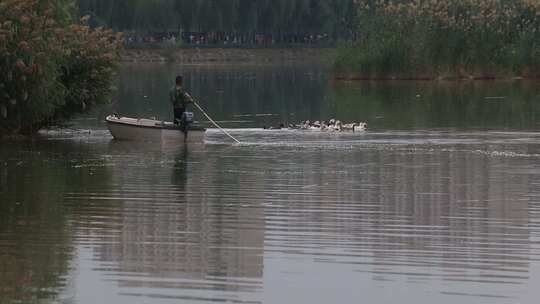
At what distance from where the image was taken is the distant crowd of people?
128m

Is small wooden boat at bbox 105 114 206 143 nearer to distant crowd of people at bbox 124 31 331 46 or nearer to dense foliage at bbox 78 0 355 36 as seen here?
dense foliage at bbox 78 0 355 36

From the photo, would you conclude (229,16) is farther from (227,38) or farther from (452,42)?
(452,42)

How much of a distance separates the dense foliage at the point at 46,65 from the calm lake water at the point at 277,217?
2.71 ft

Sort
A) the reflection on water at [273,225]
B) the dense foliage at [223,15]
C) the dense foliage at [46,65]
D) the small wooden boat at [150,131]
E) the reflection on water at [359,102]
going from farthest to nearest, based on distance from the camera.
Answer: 1. the dense foliage at [223,15]
2. the reflection on water at [359,102]
3. the small wooden boat at [150,131]
4. the dense foliage at [46,65]
5. the reflection on water at [273,225]

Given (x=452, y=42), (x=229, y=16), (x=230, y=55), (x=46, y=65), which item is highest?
(x=229, y=16)

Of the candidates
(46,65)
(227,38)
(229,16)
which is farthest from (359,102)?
(227,38)

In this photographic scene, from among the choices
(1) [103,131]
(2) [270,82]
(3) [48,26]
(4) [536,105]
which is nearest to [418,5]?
(2) [270,82]

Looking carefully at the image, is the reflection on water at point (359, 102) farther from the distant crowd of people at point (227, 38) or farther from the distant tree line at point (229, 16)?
the distant crowd of people at point (227, 38)

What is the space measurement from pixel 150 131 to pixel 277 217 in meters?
14.7

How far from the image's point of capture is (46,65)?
33.7m

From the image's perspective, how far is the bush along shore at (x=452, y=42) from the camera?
66938 mm

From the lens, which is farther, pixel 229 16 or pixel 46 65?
pixel 229 16

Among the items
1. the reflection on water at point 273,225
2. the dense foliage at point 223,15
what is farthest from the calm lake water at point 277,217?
the dense foliage at point 223,15

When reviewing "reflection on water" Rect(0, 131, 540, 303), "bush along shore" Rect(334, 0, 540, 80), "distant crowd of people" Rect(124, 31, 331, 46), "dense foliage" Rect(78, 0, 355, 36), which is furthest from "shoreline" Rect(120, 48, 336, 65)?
"reflection on water" Rect(0, 131, 540, 303)
